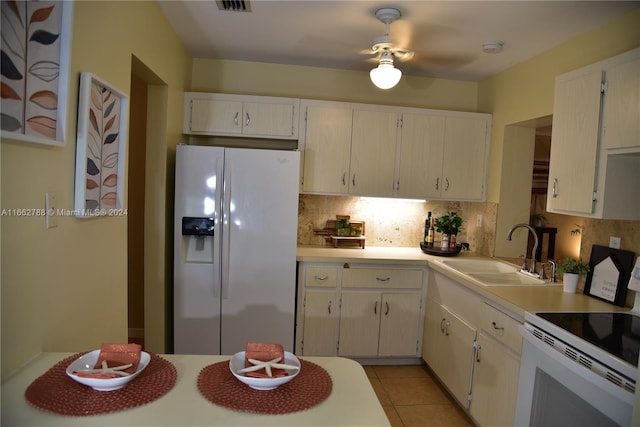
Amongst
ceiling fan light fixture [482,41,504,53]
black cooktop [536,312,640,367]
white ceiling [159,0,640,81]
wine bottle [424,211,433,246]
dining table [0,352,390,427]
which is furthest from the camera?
wine bottle [424,211,433,246]

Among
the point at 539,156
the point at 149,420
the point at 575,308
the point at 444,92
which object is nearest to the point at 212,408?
the point at 149,420

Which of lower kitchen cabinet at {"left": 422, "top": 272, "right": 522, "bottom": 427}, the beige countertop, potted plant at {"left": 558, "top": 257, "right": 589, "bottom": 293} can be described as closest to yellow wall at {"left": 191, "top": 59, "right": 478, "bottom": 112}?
the beige countertop

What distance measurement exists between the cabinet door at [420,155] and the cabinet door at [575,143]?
1.10m

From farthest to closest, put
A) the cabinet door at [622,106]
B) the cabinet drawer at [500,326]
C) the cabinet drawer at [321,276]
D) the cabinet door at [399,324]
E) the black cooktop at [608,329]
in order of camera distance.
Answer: the cabinet door at [399,324] < the cabinet drawer at [321,276] < the cabinet drawer at [500,326] < the cabinet door at [622,106] < the black cooktop at [608,329]

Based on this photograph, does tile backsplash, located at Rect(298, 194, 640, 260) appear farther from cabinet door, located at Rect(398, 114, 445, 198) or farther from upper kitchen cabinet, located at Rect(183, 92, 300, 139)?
upper kitchen cabinet, located at Rect(183, 92, 300, 139)

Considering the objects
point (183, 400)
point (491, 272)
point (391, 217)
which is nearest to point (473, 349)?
point (491, 272)

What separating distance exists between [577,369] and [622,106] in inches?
48.1

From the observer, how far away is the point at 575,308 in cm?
192

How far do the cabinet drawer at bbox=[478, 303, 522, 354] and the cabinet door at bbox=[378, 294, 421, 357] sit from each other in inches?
32.9

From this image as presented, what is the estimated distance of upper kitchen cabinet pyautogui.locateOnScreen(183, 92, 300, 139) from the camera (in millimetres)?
3029

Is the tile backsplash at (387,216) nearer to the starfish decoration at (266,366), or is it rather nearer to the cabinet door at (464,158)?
the cabinet door at (464,158)

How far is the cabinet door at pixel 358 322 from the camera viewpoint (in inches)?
118

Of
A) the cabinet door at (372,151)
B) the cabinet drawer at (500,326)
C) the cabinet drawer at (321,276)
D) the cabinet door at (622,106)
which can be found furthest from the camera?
the cabinet door at (372,151)

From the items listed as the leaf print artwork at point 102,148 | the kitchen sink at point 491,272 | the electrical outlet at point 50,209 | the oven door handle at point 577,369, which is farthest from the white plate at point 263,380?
the kitchen sink at point 491,272
